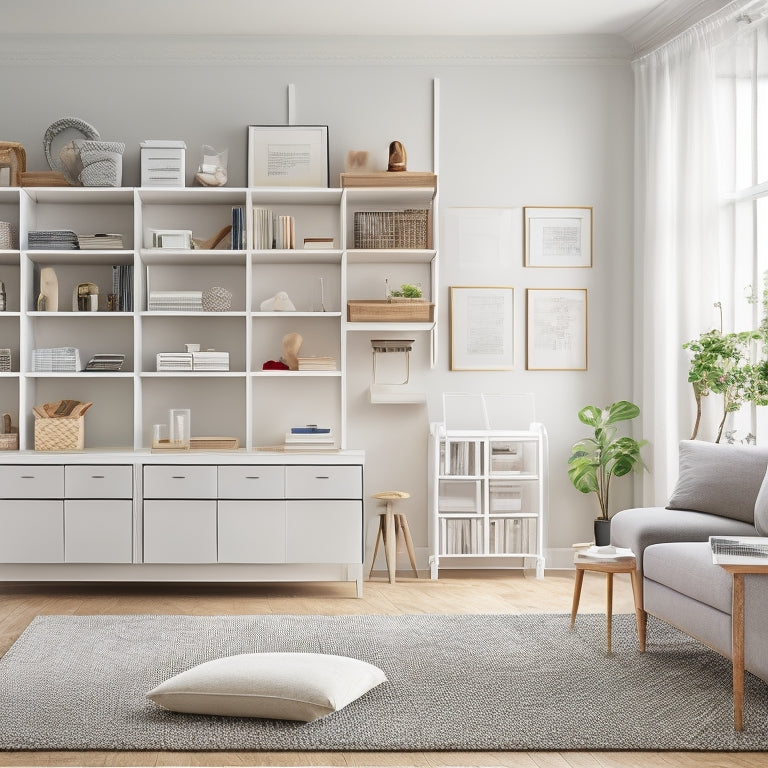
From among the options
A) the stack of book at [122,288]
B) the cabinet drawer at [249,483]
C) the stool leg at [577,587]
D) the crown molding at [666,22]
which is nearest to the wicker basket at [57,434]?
the stack of book at [122,288]

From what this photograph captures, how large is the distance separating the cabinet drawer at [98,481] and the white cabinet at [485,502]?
1.71 metres

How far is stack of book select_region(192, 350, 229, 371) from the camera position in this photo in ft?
16.9

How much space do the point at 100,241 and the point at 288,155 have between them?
47.3 inches

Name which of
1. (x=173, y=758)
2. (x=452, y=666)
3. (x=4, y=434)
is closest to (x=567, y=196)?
(x=452, y=666)

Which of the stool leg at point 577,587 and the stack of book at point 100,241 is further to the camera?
the stack of book at point 100,241

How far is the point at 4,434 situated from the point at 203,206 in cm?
176

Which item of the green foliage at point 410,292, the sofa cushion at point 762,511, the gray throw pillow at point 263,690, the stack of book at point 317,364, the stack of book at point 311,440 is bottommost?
the gray throw pillow at point 263,690

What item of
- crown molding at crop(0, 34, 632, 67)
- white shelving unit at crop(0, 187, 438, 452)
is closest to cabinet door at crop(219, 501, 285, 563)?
white shelving unit at crop(0, 187, 438, 452)

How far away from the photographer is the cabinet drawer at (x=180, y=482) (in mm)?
4742

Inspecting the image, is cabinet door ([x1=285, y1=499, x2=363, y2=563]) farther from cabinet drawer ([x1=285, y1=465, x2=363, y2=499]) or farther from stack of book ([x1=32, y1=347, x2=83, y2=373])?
Answer: stack of book ([x1=32, y1=347, x2=83, y2=373])

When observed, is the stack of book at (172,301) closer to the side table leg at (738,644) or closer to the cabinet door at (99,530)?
the cabinet door at (99,530)

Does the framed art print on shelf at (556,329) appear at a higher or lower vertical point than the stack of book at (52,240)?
lower

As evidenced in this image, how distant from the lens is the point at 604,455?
17.3ft

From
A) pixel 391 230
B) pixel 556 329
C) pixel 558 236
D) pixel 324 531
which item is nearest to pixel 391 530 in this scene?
pixel 324 531
